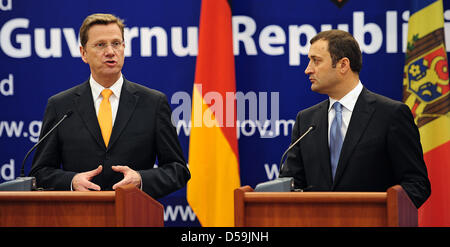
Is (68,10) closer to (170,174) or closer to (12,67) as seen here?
(12,67)

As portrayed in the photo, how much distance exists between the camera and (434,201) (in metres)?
4.13

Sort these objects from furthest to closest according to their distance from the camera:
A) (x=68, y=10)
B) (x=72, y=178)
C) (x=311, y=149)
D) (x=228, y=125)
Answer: (x=68, y=10) < (x=228, y=125) < (x=311, y=149) < (x=72, y=178)

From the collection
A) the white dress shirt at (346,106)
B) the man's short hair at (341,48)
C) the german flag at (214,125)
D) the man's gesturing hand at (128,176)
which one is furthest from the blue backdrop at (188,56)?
the man's gesturing hand at (128,176)

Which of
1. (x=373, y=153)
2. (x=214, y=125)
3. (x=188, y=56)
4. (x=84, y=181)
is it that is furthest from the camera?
(x=188, y=56)

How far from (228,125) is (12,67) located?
184cm

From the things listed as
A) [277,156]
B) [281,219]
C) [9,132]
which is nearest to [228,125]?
[277,156]

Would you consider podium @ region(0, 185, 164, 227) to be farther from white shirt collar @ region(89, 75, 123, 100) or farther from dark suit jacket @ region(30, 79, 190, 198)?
white shirt collar @ region(89, 75, 123, 100)

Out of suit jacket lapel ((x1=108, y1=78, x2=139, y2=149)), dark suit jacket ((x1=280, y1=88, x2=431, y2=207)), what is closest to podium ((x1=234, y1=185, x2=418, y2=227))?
dark suit jacket ((x1=280, y1=88, x2=431, y2=207))

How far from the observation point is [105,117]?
3.06 m

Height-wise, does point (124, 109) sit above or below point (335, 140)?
above

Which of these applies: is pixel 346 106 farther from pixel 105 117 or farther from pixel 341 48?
pixel 105 117

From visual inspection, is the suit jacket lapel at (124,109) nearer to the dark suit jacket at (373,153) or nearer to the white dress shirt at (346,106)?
the dark suit jacket at (373,153)

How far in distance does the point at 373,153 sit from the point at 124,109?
50.3 inches

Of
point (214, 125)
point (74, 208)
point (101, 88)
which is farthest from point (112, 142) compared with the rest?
point (214, 125)
